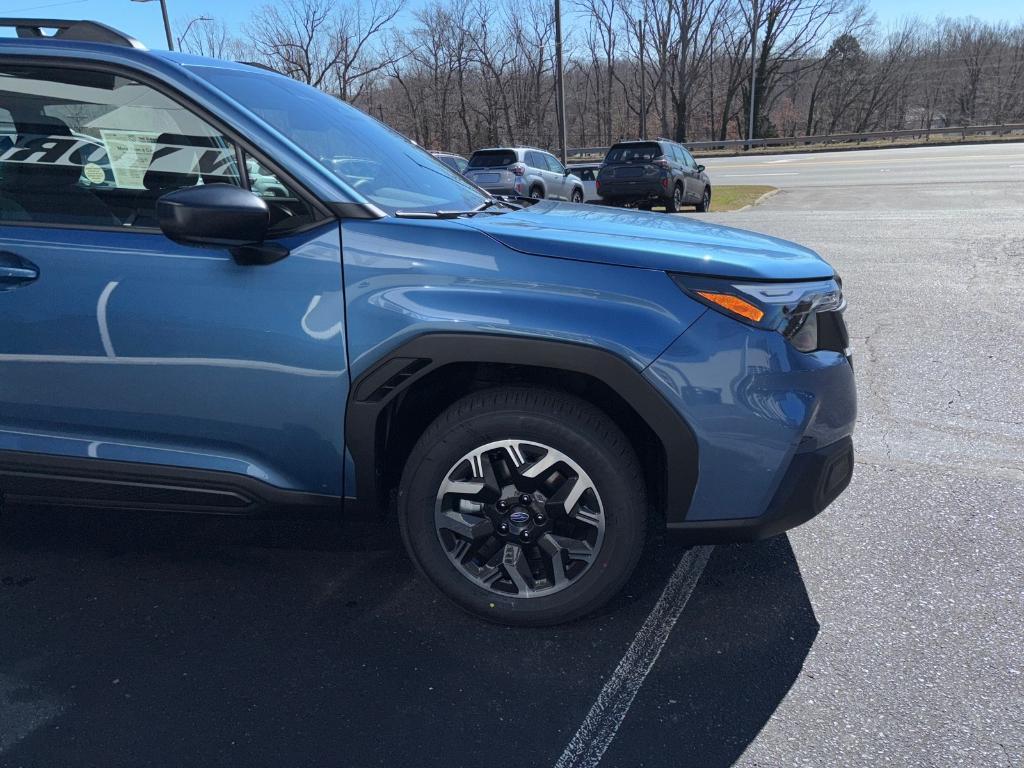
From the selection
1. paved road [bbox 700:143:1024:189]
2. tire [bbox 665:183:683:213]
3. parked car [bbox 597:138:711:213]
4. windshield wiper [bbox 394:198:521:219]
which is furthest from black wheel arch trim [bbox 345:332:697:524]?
paved road [bbox 700:143:1024:189]

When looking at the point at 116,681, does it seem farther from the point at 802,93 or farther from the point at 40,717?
the point at 802,93

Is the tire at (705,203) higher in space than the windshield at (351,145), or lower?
lower

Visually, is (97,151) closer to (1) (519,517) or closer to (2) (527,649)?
(1) (519,517)

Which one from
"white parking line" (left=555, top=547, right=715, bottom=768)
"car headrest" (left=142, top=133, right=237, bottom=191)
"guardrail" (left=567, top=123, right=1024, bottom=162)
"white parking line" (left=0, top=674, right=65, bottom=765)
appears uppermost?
"guardrail" (left=567, top=123, right=1024, bottom=162)

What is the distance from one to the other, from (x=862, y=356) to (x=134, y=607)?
200 inches

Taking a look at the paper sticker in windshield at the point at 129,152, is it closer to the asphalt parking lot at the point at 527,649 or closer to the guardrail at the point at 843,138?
the asphalt parking lot at the point at 527,649

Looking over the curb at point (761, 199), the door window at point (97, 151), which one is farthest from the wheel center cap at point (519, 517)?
the curb at point (761, 199)

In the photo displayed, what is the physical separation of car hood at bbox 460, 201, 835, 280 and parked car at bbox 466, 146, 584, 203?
43.6 ft

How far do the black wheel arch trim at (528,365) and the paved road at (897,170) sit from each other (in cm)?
1688

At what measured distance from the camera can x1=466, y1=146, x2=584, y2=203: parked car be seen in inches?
641

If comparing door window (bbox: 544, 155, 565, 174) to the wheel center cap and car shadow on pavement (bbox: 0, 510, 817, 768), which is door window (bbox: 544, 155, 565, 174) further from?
the wheel center cap

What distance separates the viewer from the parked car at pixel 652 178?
55.1 ft

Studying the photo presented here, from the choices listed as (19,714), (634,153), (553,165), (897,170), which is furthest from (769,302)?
(897,170)

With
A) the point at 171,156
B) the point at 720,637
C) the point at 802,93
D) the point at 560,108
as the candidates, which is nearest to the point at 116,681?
the point at 171,156
